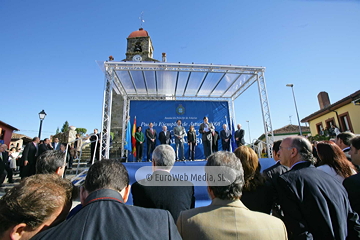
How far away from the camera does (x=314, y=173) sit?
1638mm

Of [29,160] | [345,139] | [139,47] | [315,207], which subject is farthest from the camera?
[139,47]

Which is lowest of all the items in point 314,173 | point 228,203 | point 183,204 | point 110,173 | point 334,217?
point 334,217

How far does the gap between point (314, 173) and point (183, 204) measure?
1188mm

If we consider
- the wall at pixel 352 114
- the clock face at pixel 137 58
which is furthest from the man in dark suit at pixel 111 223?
the clock face at pixel 137 58

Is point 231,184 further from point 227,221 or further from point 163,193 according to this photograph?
point 163,193

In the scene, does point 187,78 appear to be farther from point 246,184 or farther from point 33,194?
point 33,194

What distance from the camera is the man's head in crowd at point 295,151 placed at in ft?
6.27

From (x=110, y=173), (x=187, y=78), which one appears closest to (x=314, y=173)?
(x=110, y=173)

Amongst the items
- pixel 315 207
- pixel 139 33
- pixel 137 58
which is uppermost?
pixel 139 33

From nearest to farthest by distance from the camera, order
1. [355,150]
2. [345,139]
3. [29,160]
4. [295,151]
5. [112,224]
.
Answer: [112,224], [295,151], [355,150], [345,139], [29,160]

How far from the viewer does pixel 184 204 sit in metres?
1.72

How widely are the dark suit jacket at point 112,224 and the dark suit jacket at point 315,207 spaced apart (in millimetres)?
1164

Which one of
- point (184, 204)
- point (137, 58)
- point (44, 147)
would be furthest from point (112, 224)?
point (137, 58)

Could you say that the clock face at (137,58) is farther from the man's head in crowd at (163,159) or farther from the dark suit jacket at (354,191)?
the dark suit jacket at (354,191)
